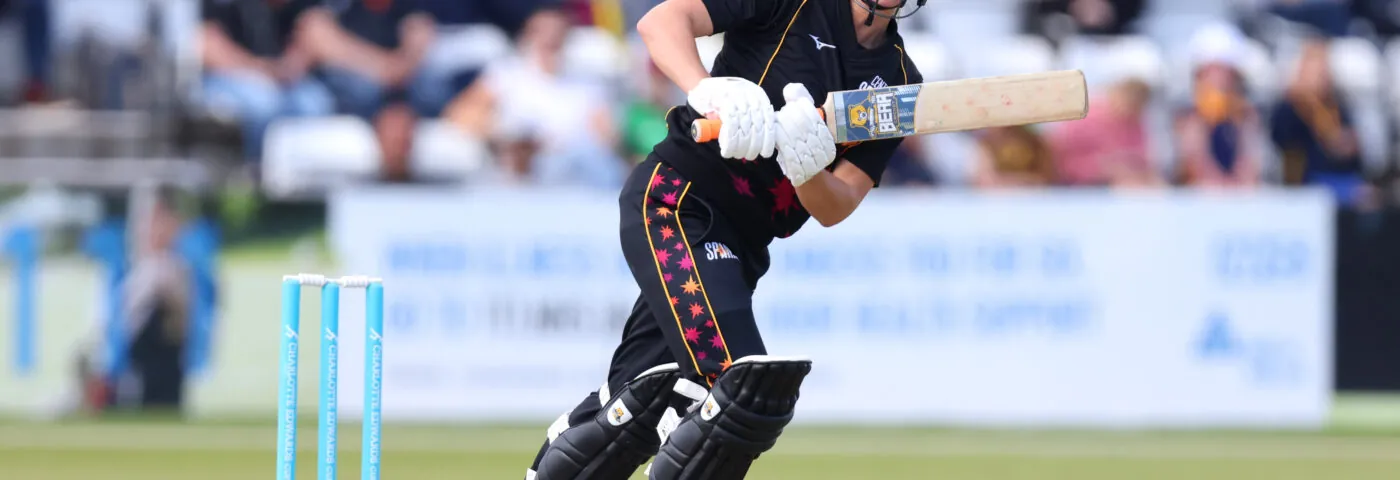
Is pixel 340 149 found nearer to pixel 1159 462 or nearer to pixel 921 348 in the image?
pixel 921 348

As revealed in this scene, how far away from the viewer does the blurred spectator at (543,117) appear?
954 cm

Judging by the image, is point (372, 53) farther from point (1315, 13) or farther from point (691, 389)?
point (691, 389)

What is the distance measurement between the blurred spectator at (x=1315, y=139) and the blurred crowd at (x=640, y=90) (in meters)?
A: 0.01

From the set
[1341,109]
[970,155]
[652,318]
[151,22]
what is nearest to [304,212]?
Result: [151,22]

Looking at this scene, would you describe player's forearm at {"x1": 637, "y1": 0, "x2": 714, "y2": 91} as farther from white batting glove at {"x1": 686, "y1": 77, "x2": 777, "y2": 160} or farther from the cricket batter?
white batting glove at {"x1": 686, "y1": 77, "x2": 777, "y2": 160}

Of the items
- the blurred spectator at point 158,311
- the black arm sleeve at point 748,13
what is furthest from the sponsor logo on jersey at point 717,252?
the blurred spectator at point 158,311

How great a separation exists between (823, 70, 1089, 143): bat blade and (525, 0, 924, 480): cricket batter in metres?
0.10

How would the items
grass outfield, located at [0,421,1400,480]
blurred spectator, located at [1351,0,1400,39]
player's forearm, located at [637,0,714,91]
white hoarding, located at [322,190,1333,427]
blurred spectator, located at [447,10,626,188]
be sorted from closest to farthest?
1. player's forearm, located at [637,0,714,91]
2. grass outfield, located at [0,421,1400,480]
3. white hoarding, located at [322,190,1333,427]
4. blurred spectator, located at [447,10,626,188]
5. blurred spectator, located at [1351,0,1400,39]

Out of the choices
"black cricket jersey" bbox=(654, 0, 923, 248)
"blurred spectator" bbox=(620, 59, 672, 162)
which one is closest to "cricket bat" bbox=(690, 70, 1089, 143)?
"black cricket jersey" bbox=(654, 0, 923, 248)

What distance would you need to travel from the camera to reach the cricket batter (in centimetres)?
387

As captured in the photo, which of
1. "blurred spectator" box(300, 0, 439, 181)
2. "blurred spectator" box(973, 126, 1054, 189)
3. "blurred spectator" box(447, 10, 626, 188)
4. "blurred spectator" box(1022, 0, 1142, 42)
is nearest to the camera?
"blurred spectator" box(973, 126, 1054, 189)

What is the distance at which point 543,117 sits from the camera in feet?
32.0

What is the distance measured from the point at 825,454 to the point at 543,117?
2.98 metres

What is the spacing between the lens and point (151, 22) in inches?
415
